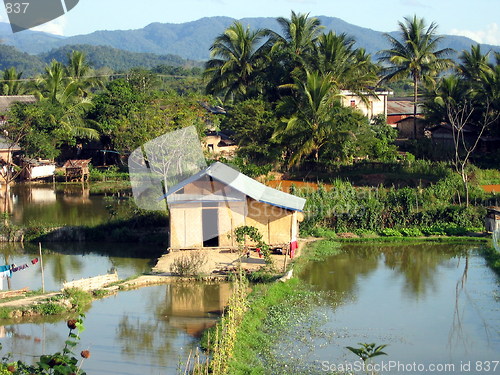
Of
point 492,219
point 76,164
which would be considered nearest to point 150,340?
point 492,219

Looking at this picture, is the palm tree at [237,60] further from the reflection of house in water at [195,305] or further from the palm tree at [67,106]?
the reflection of house in water at [195,305]

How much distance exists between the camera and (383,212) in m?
19.2

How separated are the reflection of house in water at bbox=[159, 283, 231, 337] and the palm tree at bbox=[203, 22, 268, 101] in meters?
18.5

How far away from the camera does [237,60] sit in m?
32.2

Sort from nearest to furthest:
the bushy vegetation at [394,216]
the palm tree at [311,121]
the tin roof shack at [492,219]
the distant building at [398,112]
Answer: the tin roof shack at [492,219], the bushy vegetation at [394,216], the palm tree at [311,121], the distant building at [398,112]

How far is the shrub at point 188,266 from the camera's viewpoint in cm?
1477

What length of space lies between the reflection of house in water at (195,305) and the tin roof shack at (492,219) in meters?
7.60

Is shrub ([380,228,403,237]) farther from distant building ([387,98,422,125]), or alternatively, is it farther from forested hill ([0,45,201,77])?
forested hill ([0,45,201,77])

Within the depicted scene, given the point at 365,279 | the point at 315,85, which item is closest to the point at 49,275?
the point at 365,279

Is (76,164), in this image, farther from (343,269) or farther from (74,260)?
(343,269)

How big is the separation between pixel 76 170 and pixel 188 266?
1623cm

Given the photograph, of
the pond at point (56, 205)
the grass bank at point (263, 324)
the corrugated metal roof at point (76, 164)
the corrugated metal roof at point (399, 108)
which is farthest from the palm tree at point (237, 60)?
the grass bank at point (263, 324)

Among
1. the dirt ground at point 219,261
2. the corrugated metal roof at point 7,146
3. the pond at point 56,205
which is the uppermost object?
the corrugated metal roof at point 7,146

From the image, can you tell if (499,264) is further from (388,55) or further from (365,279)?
(388,55)
